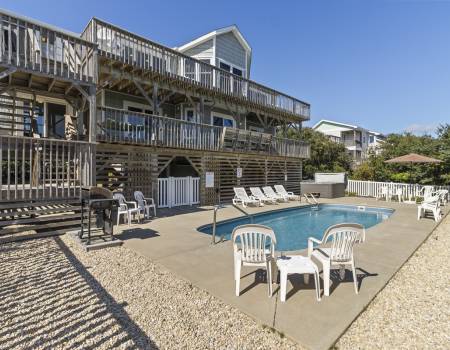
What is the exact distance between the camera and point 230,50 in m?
17.3

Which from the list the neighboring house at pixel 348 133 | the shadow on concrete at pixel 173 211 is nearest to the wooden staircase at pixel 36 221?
the shadow on concrete at pixel 173 211

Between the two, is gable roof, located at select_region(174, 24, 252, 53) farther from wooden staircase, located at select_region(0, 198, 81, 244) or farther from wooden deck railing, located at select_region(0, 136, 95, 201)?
wooden staircase, located at select_region(0, 198, 81, 244)

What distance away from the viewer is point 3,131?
968 cm

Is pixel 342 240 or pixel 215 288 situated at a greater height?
pixel 342 240

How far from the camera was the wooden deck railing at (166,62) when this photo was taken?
942cm

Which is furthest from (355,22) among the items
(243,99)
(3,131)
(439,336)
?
(3,131)

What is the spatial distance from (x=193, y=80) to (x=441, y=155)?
1704 cm

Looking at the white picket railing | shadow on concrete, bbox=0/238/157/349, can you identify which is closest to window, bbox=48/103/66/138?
shadow on concrete, bbox=0/238/157/349

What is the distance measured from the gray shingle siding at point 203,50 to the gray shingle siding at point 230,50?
442 mm

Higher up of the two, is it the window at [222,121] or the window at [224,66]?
the window at [224,66]

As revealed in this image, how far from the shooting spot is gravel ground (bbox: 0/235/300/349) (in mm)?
2697

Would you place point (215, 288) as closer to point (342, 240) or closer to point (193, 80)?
point (342, 240)

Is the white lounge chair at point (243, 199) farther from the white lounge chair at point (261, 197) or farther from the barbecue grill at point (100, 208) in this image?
the barbecue grill at point (100, 208)

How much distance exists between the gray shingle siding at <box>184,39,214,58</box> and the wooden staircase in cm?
1244
